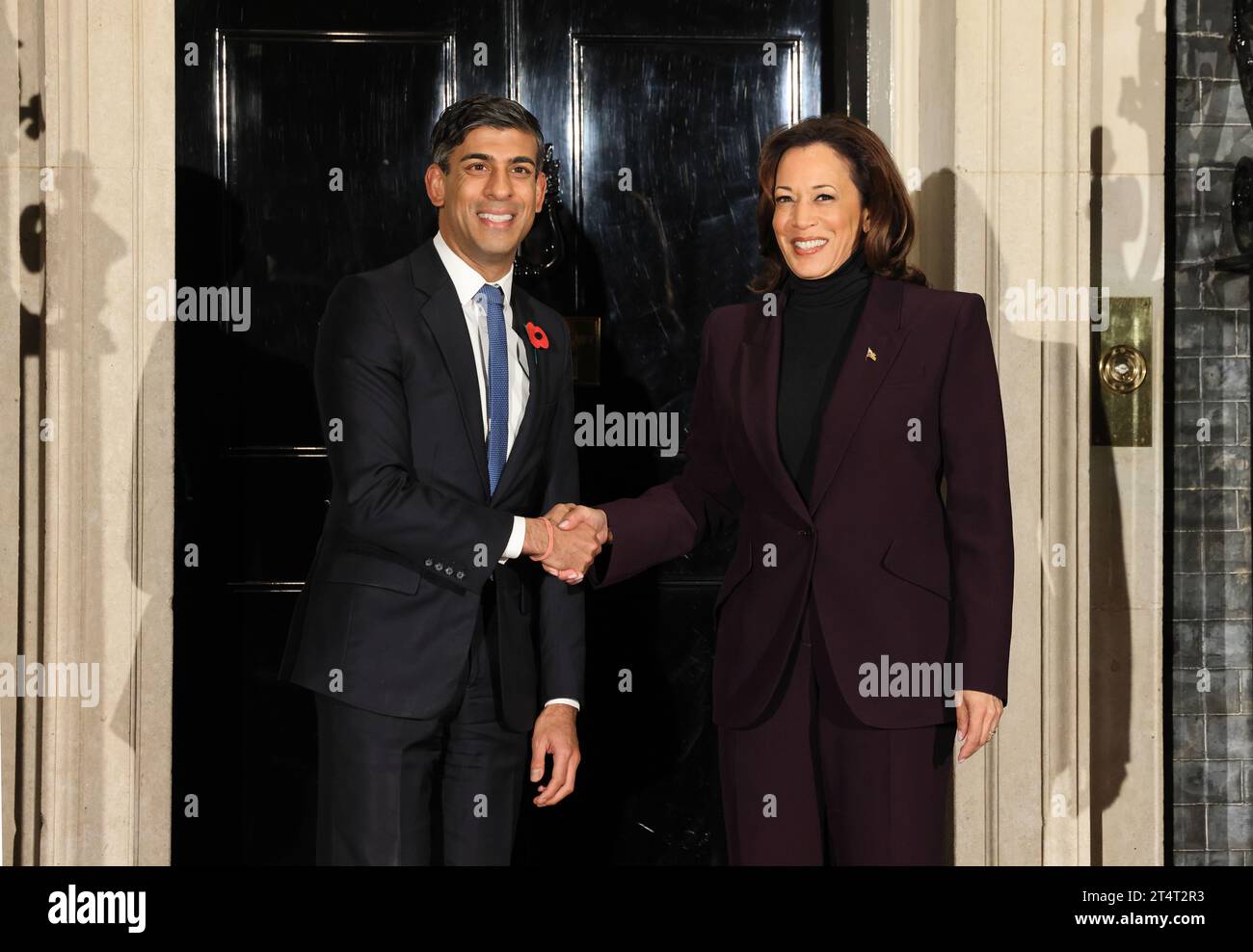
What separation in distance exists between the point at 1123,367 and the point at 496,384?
197 cm

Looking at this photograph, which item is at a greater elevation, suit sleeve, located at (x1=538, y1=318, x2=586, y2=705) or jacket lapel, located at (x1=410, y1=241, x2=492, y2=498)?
jacket lapel, located at (x1=410, y1=241, x2=492, y2=498)

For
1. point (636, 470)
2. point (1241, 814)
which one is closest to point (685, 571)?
point (636, 470)

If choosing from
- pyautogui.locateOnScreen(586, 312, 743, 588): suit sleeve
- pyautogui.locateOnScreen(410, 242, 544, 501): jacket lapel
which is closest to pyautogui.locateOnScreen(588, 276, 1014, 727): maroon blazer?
pyautogui.locateOnScreen(586, 312, 743, 588): suit sleeve

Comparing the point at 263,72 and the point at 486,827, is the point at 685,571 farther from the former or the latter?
the point at 263,72

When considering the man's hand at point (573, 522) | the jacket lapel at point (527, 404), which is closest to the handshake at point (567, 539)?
the man's hand at point (573, 522)

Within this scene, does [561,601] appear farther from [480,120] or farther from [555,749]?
[480,120]

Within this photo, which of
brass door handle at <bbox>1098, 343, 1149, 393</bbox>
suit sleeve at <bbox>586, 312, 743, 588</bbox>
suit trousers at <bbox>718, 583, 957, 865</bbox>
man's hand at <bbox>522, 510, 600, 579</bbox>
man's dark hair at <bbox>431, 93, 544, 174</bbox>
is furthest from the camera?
brass door handle at <bbox>1098, 343, 1149, 393</bbox>

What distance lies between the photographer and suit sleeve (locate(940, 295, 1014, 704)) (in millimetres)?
2713

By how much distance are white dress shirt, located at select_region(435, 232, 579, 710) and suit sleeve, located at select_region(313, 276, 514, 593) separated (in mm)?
201

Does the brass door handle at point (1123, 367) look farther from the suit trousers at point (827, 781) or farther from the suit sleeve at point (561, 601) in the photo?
the suit sleeve at point (561, 601)

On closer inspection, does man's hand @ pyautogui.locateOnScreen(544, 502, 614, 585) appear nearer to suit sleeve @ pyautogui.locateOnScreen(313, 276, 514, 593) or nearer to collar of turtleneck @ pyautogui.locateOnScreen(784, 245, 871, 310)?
suit sleeve @ pyautogui.locateOnScreen(313, 276, 514, 593)

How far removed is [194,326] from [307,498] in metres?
0.63

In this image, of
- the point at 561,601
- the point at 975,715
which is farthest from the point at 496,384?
the point at 975,715

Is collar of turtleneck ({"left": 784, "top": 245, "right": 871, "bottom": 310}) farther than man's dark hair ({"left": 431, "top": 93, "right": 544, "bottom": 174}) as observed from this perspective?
No
